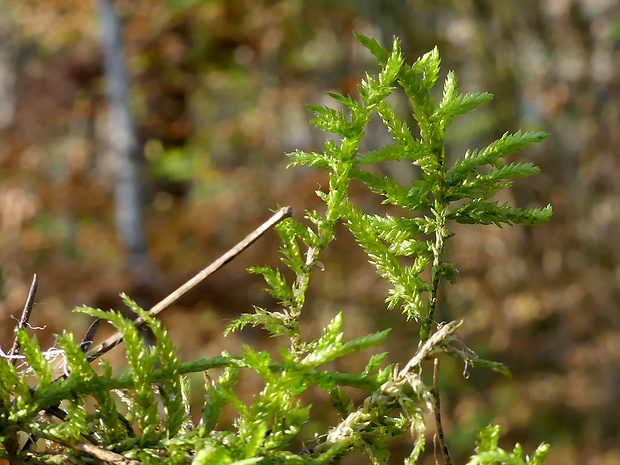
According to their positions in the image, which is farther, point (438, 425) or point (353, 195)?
point (353, 195)

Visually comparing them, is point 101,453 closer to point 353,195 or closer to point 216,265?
point 216,265

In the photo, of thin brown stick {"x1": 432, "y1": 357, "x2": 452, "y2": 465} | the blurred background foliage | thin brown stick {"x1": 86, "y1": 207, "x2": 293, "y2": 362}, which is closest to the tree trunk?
the blurred background foliage

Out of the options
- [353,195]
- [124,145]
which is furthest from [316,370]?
[124,145]

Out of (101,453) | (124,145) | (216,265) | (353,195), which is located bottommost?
(101,453)

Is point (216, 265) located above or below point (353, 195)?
below

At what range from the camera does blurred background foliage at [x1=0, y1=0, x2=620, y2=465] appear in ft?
17.7

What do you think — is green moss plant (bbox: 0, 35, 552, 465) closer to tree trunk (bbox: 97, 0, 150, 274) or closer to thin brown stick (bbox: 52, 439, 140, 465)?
thin brown stick (bbox: 52, 439, 140, 465)

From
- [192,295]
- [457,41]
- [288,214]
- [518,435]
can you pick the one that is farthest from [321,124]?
[457,41]

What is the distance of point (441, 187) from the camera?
0.70 metres

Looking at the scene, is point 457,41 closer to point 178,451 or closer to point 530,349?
point 530,349

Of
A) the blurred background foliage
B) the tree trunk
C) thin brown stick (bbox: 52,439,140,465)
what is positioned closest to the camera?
thin brown stick (bbox: 52,439,140,465)

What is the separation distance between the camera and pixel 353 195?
528 cm

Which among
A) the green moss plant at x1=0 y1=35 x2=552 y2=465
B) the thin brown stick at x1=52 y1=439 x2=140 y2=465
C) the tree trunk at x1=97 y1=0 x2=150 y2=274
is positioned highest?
the tree trunk at x1=97 y1=0 x2=150 y2=274

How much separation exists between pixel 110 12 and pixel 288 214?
516 cm
